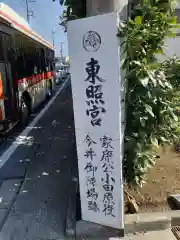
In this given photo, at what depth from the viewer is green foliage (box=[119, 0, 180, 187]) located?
8.93 ft

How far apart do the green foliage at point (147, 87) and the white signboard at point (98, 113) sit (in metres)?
0.25

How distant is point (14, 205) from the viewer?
3721 millimetres

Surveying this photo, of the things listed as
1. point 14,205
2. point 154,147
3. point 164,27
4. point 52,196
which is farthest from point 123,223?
point 164,27

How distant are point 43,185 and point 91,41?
8.57 ft

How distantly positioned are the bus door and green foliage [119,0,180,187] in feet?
13.2

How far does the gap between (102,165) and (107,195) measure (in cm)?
37

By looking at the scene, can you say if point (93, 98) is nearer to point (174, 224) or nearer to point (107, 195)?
point (107, 195)

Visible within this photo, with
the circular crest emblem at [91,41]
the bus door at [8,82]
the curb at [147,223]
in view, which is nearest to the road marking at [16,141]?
the bus door at [8,82]

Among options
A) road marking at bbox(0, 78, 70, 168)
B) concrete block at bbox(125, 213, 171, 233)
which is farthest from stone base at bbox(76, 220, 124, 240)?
road marking at bbox(0, 78, 70, 168)

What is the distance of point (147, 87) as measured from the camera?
291 centimetres

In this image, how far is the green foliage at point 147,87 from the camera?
2723 mm

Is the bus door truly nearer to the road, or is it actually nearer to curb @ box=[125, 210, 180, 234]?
the road

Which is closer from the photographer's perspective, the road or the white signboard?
the white signboard

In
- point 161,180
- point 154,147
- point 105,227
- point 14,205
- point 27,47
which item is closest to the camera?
point 105,227
